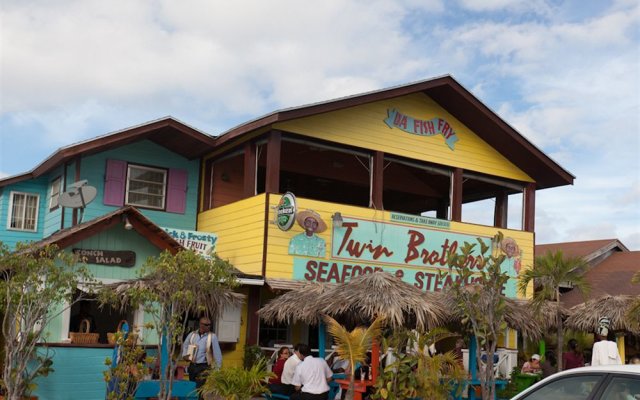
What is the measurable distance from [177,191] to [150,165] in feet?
3.04

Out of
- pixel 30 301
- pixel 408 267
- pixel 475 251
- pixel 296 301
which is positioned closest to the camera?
pixel 30 301

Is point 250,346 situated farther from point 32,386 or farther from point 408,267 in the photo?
point 32,386

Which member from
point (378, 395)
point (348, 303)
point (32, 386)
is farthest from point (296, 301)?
point (32, 386)

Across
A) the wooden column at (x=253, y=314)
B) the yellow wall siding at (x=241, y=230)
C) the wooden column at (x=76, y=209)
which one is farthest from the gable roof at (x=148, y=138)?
Answer: the wooden column at (x=253, y=314)

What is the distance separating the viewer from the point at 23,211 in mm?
20000

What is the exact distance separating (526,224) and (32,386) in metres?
14.0

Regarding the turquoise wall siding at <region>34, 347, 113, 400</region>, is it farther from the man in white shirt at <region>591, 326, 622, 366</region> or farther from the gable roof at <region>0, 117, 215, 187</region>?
the man in white shirt at <region>591, 326, 622, 366</region>

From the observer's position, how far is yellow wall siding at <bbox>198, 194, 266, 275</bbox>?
17141 mm

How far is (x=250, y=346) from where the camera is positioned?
56.2 feet

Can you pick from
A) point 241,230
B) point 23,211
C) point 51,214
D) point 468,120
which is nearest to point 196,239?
point 241,230

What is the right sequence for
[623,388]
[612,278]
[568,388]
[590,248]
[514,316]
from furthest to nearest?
1. [590,248]
2. [612,278]
3. [514,316]
4. [568,388]
5. [623,388]

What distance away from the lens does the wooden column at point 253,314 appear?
683 inches

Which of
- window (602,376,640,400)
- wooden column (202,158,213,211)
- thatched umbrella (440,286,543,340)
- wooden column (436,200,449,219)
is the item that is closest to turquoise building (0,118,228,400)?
wooden column (202,158,213,211)

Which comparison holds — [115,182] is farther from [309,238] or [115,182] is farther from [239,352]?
[239,352]
